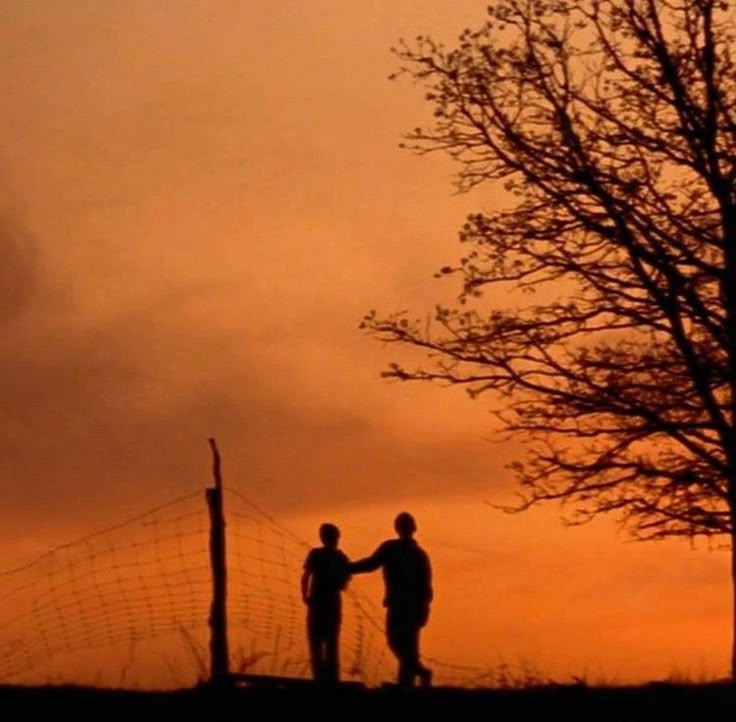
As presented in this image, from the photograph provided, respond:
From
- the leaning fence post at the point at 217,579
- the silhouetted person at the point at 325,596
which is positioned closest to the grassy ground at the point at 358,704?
the leaning fence post at the point at 217,579

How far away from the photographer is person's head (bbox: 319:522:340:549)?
1997cm

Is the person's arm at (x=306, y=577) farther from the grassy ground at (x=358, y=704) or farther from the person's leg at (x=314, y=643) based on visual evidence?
the grassy ground at (x=358, y=704)

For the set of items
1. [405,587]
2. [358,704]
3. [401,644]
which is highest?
[405,587]

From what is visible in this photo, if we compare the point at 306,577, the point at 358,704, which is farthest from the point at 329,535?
the point at 358,704

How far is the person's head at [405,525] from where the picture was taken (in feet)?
66.1

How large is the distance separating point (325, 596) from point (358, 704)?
343 centimetres

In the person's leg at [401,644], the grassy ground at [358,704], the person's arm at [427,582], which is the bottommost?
the grassy ground at [358,704]

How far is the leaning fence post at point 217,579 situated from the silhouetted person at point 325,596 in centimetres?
114

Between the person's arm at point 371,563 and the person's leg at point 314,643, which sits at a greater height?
the person's arm at point 371,563

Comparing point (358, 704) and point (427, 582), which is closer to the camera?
point (358, 704)

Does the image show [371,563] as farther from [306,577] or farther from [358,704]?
[358,704]

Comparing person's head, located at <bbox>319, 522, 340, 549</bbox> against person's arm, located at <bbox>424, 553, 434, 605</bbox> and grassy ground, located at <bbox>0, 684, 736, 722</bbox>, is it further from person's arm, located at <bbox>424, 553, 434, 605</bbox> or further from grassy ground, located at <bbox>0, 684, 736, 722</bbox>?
grassy ground, located at <bbox>0, 684, 736, 722</bbox>

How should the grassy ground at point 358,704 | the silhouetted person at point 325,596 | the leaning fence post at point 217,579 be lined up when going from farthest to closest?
1. the silhouetted person at point 325,596
2. the leaning fence post at point 217,579
3. the grassy ground at point 358,704

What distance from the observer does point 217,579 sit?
19.2 meters
